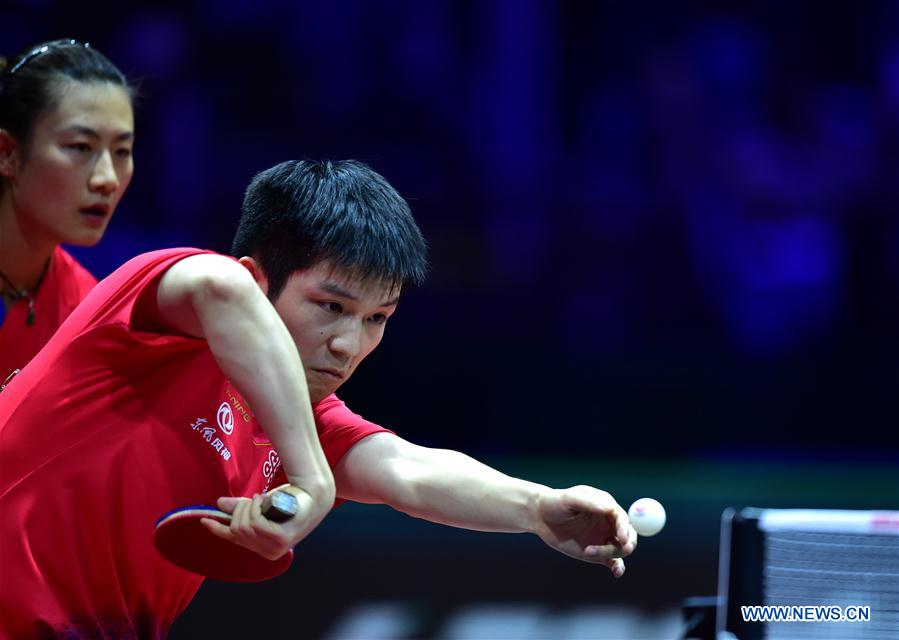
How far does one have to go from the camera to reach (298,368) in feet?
6.53

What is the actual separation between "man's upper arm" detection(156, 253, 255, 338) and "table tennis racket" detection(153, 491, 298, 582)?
311mm

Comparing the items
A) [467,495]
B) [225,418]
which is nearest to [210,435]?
[225,418]

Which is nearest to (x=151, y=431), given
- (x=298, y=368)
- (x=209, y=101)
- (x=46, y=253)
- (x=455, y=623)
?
(x=298, y=368)

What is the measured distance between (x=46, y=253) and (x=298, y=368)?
1.96m

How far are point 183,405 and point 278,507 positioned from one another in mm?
443

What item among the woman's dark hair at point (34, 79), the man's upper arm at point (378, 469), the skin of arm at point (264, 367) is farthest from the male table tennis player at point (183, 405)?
the woman's dark hair at point (34, 79)

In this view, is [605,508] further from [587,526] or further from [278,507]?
[278,507]

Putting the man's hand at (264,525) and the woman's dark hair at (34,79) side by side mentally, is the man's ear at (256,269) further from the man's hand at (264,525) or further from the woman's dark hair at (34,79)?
the woman's dark hair at (34,79)

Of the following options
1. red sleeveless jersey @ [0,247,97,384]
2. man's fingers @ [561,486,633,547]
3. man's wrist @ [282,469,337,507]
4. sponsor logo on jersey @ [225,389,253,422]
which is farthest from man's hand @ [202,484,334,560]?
red sleeveless jersey @ [0,247,97,384]

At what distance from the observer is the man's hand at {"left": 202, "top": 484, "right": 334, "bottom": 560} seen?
6.10 feet

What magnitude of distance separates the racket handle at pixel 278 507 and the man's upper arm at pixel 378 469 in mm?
656

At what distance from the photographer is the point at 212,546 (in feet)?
6.81

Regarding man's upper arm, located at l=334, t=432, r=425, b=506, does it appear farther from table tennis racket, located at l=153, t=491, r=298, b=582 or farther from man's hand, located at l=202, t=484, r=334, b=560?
man's hand, located at l=202, t=484, r=334, b=560

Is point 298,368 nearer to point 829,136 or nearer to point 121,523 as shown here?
point 121,523
